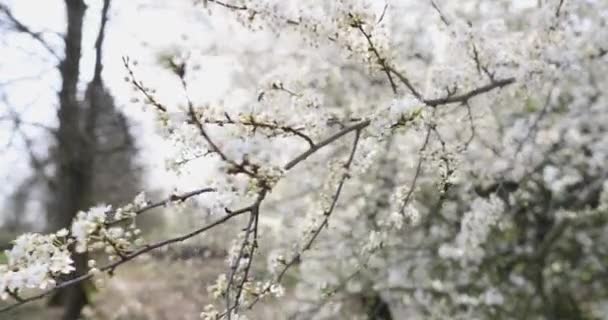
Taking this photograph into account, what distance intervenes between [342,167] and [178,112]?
349 mm

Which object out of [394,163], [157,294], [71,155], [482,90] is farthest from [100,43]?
[394,163]

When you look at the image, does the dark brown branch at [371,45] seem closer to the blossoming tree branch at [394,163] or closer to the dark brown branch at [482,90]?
the blossoming tree branch at [394,163]

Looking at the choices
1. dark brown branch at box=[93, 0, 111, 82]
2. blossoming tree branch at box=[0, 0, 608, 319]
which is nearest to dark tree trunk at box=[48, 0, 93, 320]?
dark brown branch at box=[93, 0, 111, 82]

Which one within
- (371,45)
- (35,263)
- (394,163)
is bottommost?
(35,263)

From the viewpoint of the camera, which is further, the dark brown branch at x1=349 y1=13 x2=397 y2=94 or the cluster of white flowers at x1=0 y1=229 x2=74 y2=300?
the dark brown branch at x1=349 y1=13 x2=397 y2=94

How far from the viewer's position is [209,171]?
3.43ft

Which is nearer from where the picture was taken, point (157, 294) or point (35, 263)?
point (35, 263)

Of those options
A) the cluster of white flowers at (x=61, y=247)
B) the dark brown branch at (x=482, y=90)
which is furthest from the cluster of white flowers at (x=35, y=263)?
the dark brown branch at (x=482, y=90)

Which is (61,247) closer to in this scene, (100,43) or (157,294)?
(100,43)

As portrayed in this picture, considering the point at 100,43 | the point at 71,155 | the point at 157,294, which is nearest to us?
the point at 100,43

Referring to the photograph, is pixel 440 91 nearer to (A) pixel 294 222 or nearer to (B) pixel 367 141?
(B) pixel 367 141

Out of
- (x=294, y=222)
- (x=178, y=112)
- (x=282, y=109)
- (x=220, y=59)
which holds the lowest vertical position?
(x=178, y=112)

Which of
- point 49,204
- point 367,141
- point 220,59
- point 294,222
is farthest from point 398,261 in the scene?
point 367,141

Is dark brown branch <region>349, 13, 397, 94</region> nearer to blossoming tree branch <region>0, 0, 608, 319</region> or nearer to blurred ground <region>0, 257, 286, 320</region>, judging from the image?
blossoming tree branch <region>0, 0, 608, 319</region>
